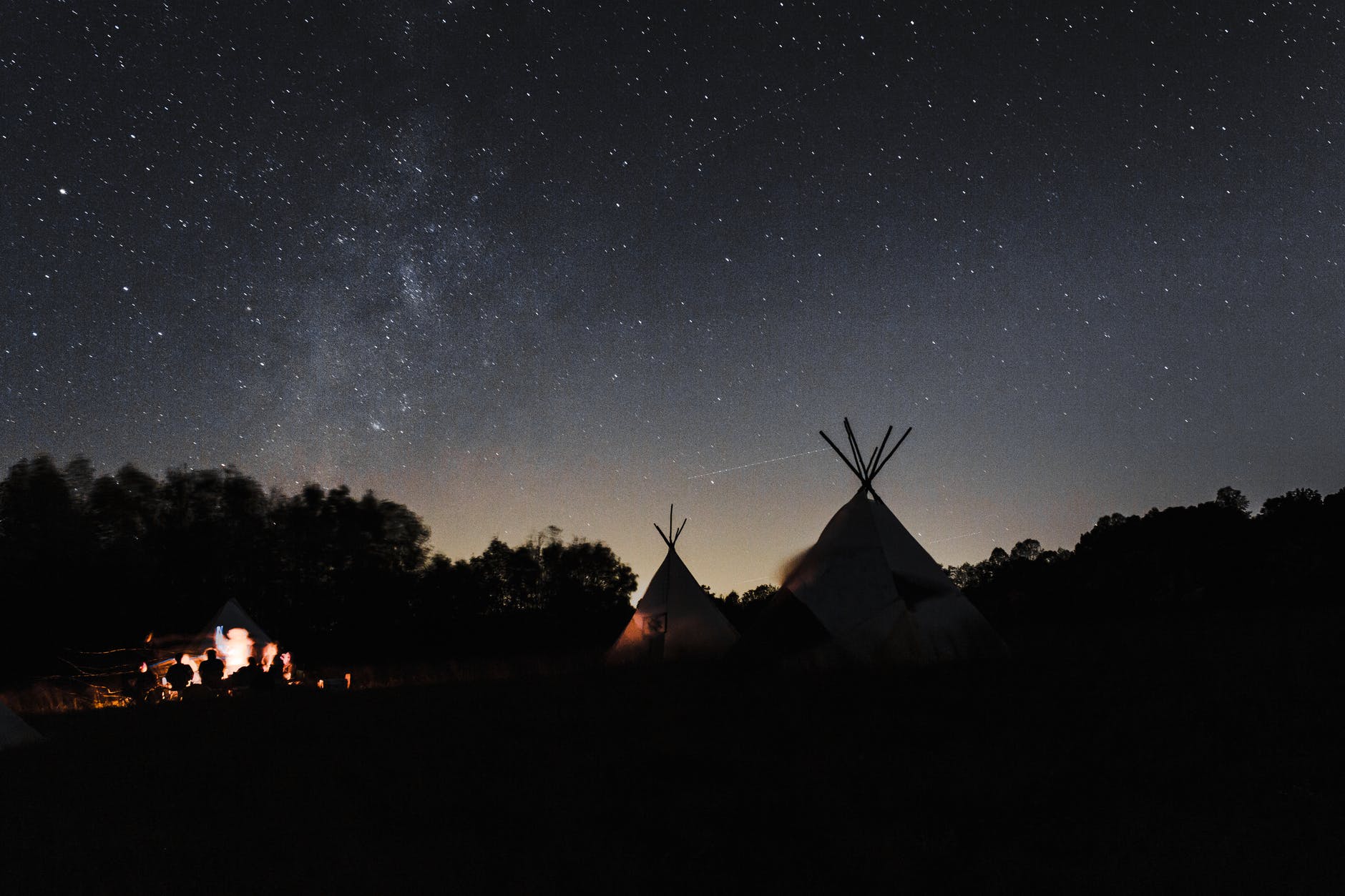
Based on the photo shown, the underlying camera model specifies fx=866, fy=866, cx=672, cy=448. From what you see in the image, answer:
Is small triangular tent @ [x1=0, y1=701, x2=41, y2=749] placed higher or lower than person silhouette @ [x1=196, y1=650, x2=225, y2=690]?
lower

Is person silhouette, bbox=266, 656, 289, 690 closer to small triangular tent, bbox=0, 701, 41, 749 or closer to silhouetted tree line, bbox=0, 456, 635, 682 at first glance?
small triangular tent, bbox=0, 701, 41, 749

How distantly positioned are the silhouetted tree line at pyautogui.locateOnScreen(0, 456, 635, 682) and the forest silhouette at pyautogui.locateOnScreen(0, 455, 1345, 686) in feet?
0.18

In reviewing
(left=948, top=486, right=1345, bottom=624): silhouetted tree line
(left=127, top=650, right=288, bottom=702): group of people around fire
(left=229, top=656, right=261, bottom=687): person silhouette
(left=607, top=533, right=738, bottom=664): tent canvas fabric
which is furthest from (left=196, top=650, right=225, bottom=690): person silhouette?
(left=948, top=486, right=1345, bottom=624): silhouetted tree line

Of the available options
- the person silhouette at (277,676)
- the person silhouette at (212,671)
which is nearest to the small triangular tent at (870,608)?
the person silhouette at (277,676)

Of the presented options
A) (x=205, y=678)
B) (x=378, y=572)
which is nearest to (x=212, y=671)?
(x=205, y=678)

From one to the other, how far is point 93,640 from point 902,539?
21.9 meters

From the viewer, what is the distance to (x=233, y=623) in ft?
58.5

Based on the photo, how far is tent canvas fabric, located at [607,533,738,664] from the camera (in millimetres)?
15617

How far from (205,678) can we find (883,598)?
10.8m

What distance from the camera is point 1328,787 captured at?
13.9 feet

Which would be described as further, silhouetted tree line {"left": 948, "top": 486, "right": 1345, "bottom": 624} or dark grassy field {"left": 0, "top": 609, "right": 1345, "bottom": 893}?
silhouetted tree line {"left": 948, "top": 486, "right": 1345, "bottom": 624}

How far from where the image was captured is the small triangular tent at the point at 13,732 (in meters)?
7.38

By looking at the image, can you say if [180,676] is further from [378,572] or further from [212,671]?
[378,572]

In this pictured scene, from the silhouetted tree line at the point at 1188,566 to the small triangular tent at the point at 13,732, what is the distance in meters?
15.7
